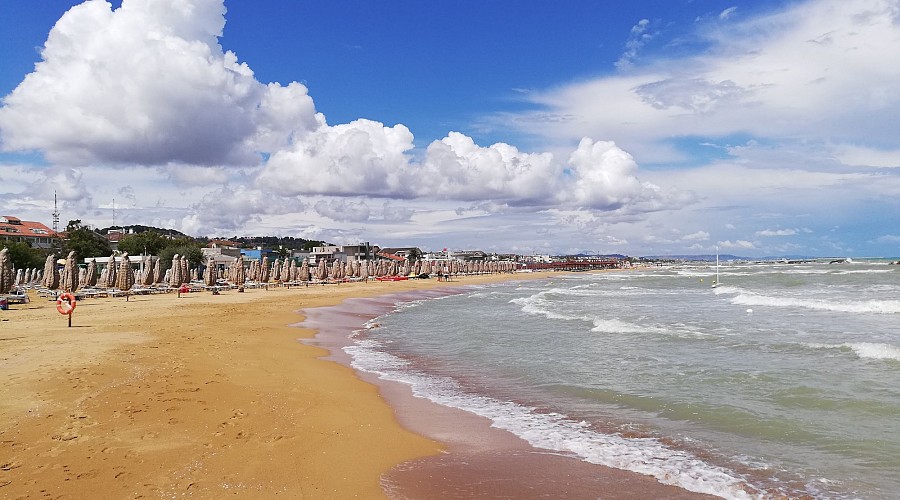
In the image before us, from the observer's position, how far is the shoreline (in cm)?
581

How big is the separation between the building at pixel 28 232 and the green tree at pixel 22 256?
1103 inches

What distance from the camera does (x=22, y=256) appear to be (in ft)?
179

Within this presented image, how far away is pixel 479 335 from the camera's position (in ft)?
64.0

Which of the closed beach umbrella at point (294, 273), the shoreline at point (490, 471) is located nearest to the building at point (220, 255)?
the closed beach umbrella at point (294, 273)

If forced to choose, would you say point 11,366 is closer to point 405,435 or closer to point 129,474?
point 129,474

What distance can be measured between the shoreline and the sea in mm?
344

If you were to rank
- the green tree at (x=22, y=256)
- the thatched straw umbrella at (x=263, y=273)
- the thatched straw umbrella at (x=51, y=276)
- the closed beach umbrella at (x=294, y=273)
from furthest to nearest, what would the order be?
1. the closed beach umbrella at (x=294, y=273)
2. the green tree at (x=22, y=256)
3. the thatched straw umbrella at (x=263, y=273)
4. the thatched straw umbrella at (x=51, y=276)

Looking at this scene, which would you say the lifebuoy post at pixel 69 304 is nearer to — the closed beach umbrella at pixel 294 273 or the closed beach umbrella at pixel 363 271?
the closed beach umbrella at pixel 294 273

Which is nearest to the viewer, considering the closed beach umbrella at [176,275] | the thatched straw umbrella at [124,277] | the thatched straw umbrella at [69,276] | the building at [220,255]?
the thatched straw umbrella at [69,276]

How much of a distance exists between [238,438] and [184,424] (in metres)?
1.02

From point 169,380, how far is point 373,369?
4.66m

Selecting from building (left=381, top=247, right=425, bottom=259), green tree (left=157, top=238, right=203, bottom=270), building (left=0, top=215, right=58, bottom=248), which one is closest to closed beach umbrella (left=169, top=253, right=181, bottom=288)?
green tree (left=157, top=238, right=203, bottom=270)

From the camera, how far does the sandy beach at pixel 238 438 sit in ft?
18.5

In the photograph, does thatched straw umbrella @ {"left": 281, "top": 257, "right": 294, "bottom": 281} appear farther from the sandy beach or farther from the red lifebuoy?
the sandy beach
